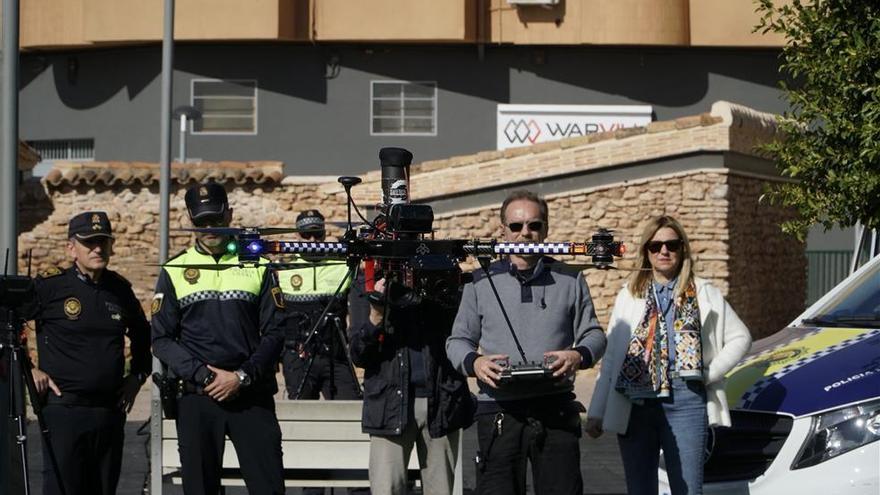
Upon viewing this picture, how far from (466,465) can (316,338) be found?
229cm

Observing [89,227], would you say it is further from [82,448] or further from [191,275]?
[82,448]

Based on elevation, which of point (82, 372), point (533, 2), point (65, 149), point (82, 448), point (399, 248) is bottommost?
point (82, 448)

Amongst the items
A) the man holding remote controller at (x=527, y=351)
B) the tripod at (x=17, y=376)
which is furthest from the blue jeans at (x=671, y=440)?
the tripod at (x=17, y=376)

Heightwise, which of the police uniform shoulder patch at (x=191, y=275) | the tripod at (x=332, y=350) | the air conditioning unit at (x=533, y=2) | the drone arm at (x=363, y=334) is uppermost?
the air conditioning unit at (x=533, y=2)

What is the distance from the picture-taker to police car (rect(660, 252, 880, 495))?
739 cm

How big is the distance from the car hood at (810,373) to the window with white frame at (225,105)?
2420 centimetres

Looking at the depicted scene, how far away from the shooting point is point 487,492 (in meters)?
7.50

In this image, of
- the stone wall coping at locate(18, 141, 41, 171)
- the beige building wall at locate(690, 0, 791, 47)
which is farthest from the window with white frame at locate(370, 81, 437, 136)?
the stone wall coping at locate(18, 141, 41, 171)

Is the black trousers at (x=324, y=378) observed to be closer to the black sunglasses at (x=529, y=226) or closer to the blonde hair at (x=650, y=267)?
the blonde hair at (x=650, y=267)

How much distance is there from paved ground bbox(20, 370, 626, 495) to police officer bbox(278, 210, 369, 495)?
858mm

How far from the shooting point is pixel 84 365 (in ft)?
28.2

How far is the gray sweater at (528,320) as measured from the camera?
7.57 meters

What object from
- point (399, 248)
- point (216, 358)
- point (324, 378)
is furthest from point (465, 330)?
point (324, 378)

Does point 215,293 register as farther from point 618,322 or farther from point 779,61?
point 779,61
